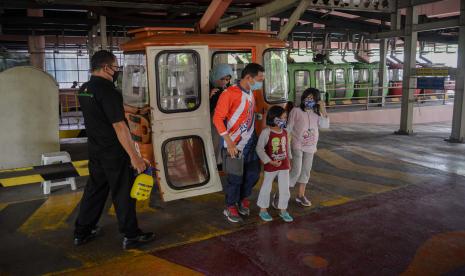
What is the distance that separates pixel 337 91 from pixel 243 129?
15807 millimetres

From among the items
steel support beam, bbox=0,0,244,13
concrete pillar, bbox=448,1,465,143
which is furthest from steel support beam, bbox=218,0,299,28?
concrete pillar, bbox=448,1,465,143

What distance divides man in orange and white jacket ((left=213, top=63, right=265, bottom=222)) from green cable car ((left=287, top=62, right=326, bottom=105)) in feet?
40.0

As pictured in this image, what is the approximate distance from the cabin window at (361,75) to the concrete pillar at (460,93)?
11.1 m

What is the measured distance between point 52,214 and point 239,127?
264 cm

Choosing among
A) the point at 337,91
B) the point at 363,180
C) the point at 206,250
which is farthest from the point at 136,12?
the point at 337,91

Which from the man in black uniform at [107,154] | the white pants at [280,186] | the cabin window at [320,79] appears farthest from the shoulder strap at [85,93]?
the cabin window at [320,79]

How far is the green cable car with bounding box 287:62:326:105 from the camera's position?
16.9m

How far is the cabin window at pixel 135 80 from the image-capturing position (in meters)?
5.39

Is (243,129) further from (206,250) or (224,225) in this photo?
(206,250)

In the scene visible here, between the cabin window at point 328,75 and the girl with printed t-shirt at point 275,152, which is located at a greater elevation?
the cabin window at point 328,75

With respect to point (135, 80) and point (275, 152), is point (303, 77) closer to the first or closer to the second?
point (135, 80)

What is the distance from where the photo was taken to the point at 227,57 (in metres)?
6.61

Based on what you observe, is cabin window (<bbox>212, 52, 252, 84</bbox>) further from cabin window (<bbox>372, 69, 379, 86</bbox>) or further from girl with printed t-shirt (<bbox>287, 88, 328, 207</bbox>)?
cabin window (<bbox>372, 69, 379, 86</bbox>)

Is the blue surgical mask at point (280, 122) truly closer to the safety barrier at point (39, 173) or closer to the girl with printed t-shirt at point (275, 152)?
the girl with printed t-shirt at point (275, 152)
